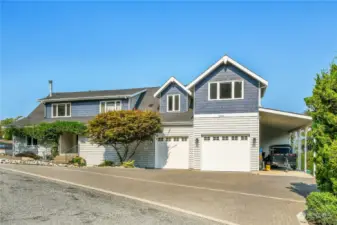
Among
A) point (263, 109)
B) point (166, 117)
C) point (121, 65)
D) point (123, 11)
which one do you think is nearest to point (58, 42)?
point (121, 65)

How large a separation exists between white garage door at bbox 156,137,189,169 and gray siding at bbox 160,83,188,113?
293cm

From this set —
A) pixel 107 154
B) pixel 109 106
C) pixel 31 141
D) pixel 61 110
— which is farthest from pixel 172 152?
pixel 31 141

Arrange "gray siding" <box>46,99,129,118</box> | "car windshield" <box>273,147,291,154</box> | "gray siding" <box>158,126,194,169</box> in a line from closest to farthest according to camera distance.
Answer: "gray siding" <box>158,126,194,169</box>, "car windshield" <box>273,147,291,154</box>, "gray siding" <box>46,99,129,118</box>

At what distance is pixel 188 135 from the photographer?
2202cm

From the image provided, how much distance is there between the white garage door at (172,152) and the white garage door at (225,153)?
1.59 meters

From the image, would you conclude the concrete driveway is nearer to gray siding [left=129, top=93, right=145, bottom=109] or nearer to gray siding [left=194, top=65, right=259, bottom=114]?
gray siding [left=194, top=65, right=259, bottom=114]

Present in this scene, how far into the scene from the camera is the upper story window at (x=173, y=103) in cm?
2450

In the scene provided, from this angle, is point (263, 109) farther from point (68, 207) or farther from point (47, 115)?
point (47, 115)

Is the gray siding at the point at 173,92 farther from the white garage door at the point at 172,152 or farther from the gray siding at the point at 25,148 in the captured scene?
the gray siding at the point at 25,148

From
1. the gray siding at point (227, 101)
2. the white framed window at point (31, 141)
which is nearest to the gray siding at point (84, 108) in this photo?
the white framed window at point (31, 141)

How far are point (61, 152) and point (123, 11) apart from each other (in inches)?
664

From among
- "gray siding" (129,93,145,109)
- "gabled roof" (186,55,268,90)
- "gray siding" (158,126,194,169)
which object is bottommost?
"gray siding" (158,126,194,169)

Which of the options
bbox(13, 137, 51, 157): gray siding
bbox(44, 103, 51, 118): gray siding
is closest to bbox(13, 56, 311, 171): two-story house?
bbox(13, 137, 51, 157): gray siding

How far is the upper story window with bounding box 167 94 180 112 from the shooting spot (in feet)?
80.4
